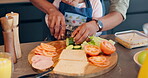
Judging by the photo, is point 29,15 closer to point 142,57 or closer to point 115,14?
point 115,14

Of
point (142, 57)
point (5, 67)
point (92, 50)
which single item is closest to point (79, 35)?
point (92, 50)

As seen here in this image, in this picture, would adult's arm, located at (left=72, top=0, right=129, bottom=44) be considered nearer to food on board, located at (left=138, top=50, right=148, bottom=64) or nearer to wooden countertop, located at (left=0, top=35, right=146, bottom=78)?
wooden countertop, located at (left=0, top=35, right=146, bottom=78)

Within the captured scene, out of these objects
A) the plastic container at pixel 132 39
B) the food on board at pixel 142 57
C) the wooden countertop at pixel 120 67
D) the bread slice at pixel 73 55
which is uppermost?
the food on board at pixel 142 57

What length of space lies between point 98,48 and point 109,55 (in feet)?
0.22

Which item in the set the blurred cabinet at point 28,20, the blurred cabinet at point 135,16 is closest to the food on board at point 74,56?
the blurred cabinet at point 28,20

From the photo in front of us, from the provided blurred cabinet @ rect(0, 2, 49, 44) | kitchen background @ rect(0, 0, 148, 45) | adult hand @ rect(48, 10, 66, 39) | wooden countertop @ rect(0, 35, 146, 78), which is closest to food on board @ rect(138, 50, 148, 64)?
wooden countertop @ rect(0, 35, 146, 78)

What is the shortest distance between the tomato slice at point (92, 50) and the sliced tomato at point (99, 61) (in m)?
0.03

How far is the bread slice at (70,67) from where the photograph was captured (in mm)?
903

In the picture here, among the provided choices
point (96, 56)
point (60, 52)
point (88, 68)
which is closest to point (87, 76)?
point (88, 68)

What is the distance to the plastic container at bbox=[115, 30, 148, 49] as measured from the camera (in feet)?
3.87

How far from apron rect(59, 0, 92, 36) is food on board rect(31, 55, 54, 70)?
0.40m

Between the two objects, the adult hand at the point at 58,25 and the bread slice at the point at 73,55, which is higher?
the adult hand at the point at 58,25

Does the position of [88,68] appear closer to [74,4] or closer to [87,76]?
[87,76]

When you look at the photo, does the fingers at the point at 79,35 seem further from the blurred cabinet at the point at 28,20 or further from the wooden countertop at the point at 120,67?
the blurred cabinet at the point at 28,20
